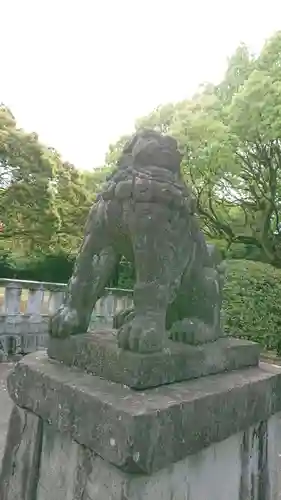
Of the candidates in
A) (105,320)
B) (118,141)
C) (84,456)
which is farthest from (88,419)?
(118,141)

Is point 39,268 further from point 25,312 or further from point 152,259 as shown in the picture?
point 152,259

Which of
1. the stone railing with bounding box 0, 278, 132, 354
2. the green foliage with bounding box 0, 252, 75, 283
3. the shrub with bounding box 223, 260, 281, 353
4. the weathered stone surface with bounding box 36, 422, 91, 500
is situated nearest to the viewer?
the weathered stone surface with bounding box 36, 422, 91, 500

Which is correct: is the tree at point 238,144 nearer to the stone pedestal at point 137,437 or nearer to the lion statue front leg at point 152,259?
the lion statue front leg at point 152,259

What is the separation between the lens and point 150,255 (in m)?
1.40

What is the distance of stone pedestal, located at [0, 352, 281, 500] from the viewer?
1115 millimetres

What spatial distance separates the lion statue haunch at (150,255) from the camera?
1403mm

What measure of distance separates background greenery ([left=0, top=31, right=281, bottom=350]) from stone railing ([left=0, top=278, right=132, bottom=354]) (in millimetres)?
1368

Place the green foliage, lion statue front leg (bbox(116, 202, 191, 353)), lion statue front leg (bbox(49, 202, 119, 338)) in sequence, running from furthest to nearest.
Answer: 1. the green foliage
2. lion statue front leg (bbox(49, 202, 119, 338))
3. lion statue front leg (bbox(116, 202, 191, 353))

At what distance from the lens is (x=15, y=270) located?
457 inches

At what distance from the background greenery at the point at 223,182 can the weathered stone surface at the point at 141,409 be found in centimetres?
458

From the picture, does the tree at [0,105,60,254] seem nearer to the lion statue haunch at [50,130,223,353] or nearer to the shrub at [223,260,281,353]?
the shrub at [223,260,281,353]

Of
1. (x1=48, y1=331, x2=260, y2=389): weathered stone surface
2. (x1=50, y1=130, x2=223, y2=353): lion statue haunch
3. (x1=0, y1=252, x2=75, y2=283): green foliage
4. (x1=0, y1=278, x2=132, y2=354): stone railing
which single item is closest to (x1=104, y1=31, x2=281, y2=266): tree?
(x1=0, y1=278, x2=132, y2=354): stone railing

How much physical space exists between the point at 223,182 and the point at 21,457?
25.0 feet

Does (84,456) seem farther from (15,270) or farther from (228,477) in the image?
(15,270)
